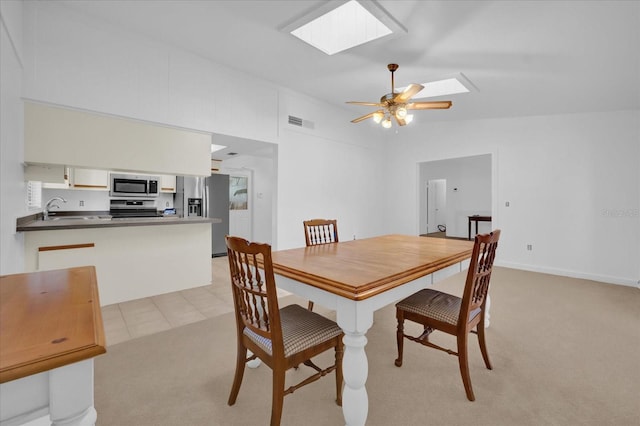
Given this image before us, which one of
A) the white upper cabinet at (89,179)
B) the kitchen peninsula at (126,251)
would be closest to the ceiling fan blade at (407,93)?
the kitchen peninsula at (126,251)

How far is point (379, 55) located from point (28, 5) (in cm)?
323

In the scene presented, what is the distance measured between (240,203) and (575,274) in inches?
256

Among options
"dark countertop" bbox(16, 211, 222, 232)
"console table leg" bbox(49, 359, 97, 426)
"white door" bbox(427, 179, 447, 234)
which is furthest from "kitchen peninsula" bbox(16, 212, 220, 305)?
"white door" bbox(427, 179, 447, 234)

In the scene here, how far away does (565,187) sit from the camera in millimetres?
4438

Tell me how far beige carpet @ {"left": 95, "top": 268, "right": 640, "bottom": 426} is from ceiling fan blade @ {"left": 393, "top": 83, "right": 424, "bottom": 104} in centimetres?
210

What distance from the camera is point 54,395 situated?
2.02 feet

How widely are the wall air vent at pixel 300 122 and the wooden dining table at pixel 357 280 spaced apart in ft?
9.49

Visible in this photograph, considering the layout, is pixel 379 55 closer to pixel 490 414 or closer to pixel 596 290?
pixel 490 414

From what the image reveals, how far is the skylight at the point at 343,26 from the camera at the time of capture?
2.40 meters

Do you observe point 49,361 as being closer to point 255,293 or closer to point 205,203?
point 255,293

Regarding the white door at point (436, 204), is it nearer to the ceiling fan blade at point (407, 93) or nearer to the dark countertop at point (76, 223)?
the ceiling fan blade at point (407, 93)

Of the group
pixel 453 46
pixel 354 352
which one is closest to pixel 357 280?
pixel 354 352

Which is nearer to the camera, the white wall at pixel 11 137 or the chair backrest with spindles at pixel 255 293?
the chair backrest with spindles at pixel 255 293

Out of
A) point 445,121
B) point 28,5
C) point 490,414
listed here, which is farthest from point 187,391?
point 445,121
